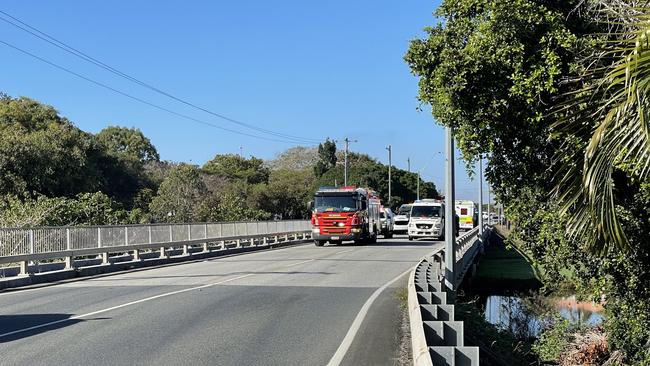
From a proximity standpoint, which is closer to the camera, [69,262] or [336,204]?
[69,262]

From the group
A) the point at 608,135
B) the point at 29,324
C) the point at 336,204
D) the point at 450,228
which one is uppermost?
the point at 608,135

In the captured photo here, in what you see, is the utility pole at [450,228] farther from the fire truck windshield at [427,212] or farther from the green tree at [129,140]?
the green tree at [129,140]

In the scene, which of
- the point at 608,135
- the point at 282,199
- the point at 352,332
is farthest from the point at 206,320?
the point at 282,199

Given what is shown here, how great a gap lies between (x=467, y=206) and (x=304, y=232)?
911 inches

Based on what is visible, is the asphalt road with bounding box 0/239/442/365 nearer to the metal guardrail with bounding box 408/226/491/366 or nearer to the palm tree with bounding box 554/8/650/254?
the metal guardrail with bounding box 408/226/491/366

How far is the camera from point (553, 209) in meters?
10.3

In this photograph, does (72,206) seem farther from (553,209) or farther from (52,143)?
(553,209)

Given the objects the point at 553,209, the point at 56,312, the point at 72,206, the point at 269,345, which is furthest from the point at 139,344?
the point at 72,206

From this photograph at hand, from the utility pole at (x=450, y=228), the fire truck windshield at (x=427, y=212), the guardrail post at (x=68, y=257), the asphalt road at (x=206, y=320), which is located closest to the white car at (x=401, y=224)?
the fire truck windshield at (x=427, y=212)

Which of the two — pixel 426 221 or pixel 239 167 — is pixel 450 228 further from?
pixel 239 167

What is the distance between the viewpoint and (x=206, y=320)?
10.8m

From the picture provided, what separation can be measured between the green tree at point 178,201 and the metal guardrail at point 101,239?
17.5 meters

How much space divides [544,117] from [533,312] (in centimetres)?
1485

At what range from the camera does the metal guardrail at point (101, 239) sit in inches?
688
